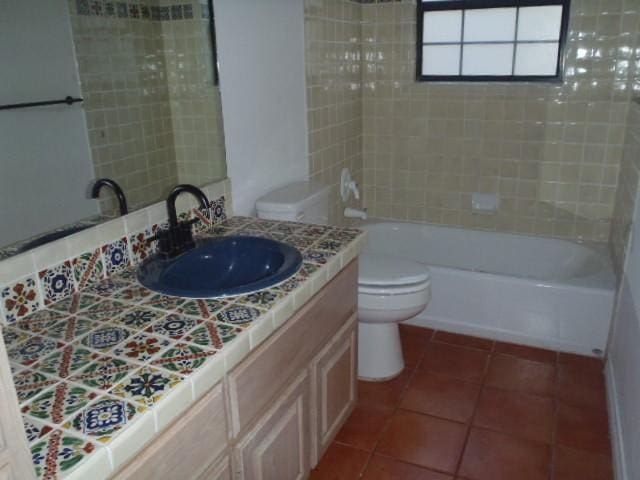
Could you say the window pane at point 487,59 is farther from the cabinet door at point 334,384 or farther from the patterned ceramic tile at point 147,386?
the patterned ceramic tile at point 147,386

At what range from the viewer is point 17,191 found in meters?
1.31

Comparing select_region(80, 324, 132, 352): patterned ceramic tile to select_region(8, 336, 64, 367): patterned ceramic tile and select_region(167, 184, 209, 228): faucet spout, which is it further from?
select_region(167, 184, 209, 228): faucet spout

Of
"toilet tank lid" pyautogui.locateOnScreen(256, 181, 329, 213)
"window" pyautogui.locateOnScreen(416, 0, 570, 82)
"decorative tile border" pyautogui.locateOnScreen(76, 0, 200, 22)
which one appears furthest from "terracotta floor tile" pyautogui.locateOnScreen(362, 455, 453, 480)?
"window" pyautogui.locateOnScreen(416, 0, 570, 82)

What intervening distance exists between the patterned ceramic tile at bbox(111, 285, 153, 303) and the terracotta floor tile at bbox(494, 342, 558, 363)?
1861 millimetres

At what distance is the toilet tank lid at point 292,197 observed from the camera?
219cm

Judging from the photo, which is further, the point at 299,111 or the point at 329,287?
the point at 299,111

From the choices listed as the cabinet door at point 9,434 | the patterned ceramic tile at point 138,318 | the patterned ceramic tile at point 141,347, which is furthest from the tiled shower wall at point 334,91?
the cabinet door at point 9,434

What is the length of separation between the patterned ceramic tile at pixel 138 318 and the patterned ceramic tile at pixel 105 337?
21 mm

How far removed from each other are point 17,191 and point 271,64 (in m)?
1.30

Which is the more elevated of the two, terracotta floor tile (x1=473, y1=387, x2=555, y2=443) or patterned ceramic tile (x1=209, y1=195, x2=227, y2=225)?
patterned ceramic tile (x1=209, y1=195, x2=227, y2=225)

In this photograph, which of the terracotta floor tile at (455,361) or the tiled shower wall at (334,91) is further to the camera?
the tiled shower wall at (334,91)

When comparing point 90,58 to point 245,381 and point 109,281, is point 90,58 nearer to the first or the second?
point 109,281

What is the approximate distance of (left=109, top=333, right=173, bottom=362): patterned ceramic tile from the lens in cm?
114

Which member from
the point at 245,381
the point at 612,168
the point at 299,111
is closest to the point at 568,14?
the point at 612,168
